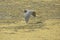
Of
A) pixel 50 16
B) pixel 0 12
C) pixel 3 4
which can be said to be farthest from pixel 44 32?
pixel 3 4

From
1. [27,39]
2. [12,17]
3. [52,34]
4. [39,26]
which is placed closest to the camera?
[27,39]

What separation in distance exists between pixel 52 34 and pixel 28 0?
402cm

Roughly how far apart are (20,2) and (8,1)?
0.50 m

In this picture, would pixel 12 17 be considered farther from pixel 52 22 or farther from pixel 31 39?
pixel 31 39

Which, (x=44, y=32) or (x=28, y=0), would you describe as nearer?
(x=44, y=32)

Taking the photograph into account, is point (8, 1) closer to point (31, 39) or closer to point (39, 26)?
point (39, 26)

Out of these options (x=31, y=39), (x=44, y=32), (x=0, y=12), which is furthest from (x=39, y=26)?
(x=0, y=12)

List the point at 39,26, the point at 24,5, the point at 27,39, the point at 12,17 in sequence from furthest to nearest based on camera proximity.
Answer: the point at 24,5
the point at 12,17
the point at 39,26
the point at 27,39

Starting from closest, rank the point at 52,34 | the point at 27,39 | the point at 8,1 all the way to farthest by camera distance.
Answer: the point at 27,39, the point at 52,34, the point at 8,1

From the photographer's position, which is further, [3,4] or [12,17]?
[3,4]

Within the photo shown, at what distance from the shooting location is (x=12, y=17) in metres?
8.37

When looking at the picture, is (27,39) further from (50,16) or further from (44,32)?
(50,16)

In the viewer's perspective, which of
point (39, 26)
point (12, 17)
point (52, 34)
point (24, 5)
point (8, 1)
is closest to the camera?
point (52, 34)

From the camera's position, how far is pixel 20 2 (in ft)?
33.5
